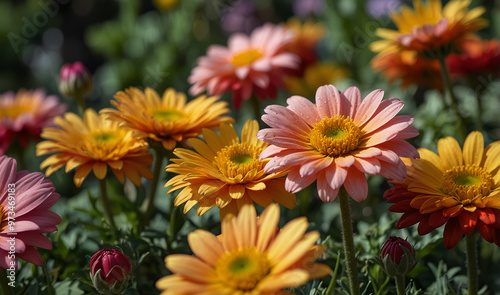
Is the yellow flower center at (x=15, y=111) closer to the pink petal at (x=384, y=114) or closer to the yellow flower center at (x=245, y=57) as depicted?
the yellow flower center at (x=245, y=57)

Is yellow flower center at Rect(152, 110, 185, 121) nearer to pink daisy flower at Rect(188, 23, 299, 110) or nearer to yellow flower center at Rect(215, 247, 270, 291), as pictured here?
pink daisy flower at Rect(188, 23, 299, 110)

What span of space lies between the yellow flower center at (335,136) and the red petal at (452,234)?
0.23 metres

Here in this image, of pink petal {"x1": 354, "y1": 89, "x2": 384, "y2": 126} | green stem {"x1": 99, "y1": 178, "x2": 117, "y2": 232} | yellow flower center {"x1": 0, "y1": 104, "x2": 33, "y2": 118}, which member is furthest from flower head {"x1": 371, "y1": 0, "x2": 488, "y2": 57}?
yellow flower center {"x1": 0, "y1": 104, "x2": 33, "y2": 118}

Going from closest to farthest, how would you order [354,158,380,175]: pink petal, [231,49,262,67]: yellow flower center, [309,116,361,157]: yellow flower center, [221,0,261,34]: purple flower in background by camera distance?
[354,158,380,175]: pink petal, [309,116,361,157]: yellow flower center, [231,49,262,67]: yellow flower center, [221,0,261,34]: purple flower in background

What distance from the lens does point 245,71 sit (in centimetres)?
154

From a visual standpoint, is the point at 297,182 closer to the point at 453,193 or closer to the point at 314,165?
the point at 314,165

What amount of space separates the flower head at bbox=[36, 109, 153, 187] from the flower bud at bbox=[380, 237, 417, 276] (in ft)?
1.89

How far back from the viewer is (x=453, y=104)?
148 cm

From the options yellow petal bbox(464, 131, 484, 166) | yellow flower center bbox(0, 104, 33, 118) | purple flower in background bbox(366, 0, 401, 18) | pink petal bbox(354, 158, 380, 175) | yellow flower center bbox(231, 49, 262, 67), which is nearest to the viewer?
pink petal bbox(354, 158, 380, 175)

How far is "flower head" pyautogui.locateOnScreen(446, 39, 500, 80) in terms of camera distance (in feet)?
5.78

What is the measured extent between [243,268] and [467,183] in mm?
522

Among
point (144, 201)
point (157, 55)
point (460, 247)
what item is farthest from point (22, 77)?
point (460, 247)

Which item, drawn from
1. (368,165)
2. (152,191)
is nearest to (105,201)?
(152,191)

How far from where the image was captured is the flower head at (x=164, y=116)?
1.21 meters
